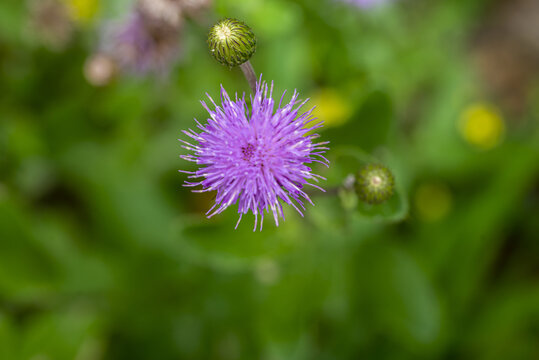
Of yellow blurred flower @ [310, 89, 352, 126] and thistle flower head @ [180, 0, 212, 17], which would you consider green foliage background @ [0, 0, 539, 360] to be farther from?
thistle flower head @ [180, 0, 212, 17]

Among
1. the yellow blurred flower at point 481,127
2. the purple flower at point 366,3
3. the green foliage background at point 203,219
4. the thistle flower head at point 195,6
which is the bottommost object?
the green foliage background at point 203,219

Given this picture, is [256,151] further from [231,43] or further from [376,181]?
[376,181]

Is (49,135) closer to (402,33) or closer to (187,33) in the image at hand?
(187,33)

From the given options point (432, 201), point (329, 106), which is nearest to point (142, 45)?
point (329, 106)

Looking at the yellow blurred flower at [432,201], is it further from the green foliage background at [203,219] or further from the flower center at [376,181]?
the flower center at [376,181]

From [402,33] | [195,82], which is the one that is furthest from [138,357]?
[402,33]

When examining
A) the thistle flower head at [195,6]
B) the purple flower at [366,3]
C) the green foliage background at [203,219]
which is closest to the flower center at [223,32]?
the thistle flower head at [195,6]
